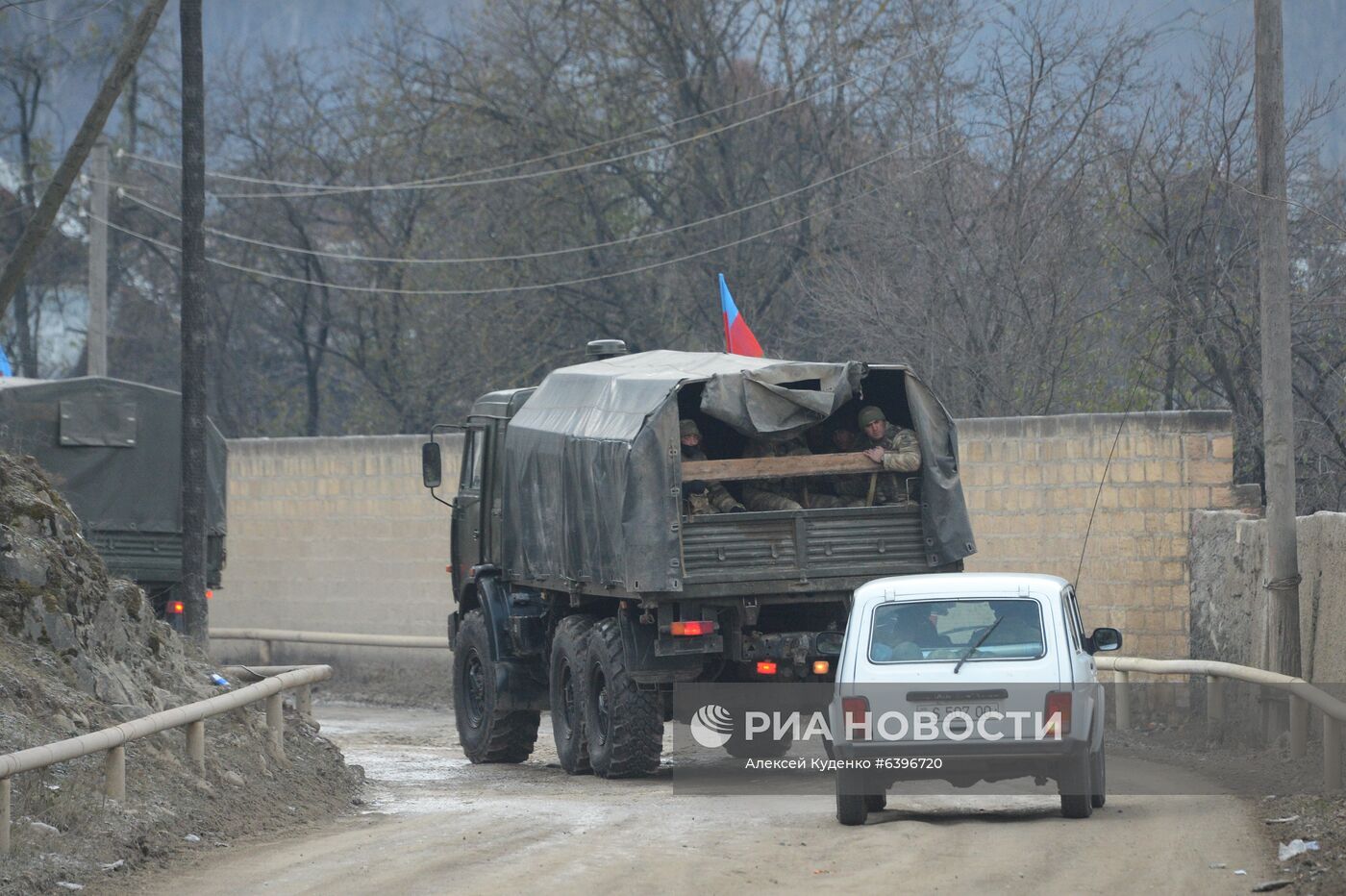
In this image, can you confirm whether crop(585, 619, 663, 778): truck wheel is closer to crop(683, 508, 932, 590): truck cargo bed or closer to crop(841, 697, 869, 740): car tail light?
crop(683, 508, 932, 590): truck cargo bed

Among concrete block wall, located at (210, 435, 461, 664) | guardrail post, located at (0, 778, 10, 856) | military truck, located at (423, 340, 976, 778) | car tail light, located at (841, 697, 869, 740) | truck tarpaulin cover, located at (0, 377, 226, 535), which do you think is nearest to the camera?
guardrail post, located at (0, 778, 10, 856)

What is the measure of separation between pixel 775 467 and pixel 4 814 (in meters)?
6.68

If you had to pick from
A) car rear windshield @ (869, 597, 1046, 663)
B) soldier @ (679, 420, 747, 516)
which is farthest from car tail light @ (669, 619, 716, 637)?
car rear windshield @ (869, 597, 1046, 663)

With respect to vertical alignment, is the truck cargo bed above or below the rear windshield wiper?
above

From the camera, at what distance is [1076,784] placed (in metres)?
11.2

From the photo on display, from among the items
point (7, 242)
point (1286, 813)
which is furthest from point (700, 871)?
point (7, 242)

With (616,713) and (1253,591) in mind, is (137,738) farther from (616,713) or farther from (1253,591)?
(1253,591)

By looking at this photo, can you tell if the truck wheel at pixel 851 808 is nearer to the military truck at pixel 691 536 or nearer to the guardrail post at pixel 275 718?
the military truck at pixel 691 536

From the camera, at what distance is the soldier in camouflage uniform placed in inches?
592

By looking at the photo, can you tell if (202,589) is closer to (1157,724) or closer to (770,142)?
(1157,724)

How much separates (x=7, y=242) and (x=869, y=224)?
25.8 metres

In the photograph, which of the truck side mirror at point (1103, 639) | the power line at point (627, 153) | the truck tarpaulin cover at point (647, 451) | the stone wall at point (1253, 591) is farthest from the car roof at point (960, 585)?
the power line at point (627, 153)

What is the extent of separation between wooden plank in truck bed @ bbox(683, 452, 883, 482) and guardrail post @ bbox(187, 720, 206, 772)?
13.0ft

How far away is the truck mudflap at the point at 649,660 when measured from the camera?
1443cm
